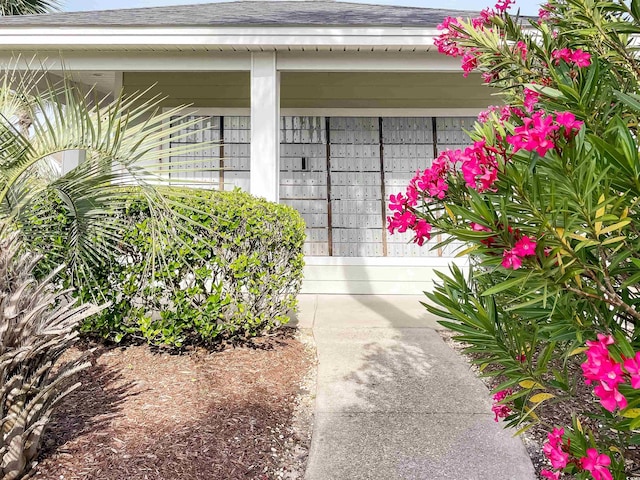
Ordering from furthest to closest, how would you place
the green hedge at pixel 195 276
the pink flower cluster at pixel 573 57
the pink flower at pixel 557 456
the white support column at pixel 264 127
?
the white support column at pixel 264 127, the green hedge at pixel 195 276, the pink flower cluster at pixel 573 57, the pink flower at pixel 557 456

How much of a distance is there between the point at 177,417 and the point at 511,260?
2463 mm

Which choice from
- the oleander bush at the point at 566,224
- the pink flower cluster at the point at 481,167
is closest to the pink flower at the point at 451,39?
the oleander bush at the point at 566,224

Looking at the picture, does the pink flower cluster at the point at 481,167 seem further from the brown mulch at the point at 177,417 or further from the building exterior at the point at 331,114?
the building exterior at the point at 331,114

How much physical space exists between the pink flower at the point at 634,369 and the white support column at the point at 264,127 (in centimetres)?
506

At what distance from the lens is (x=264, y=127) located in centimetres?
573

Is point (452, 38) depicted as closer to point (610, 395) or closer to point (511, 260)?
point (511, 260)

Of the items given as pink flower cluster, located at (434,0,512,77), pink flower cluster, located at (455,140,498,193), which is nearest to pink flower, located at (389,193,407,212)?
pink flower cluster, located at (455,140,498,193)

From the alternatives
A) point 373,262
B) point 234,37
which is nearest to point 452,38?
point 234,37

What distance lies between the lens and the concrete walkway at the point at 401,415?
233 cm

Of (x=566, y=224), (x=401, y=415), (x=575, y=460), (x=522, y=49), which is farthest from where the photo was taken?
(x=401, y=415)

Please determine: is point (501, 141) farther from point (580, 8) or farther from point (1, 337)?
point (1, 337)

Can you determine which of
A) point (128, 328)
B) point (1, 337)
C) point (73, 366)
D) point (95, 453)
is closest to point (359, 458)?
point (95, 453)

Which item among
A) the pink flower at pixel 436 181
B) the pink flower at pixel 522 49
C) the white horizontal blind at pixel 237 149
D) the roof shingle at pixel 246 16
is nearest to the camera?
the pink flower at pixel 436 181

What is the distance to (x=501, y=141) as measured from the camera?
1.20 metres
